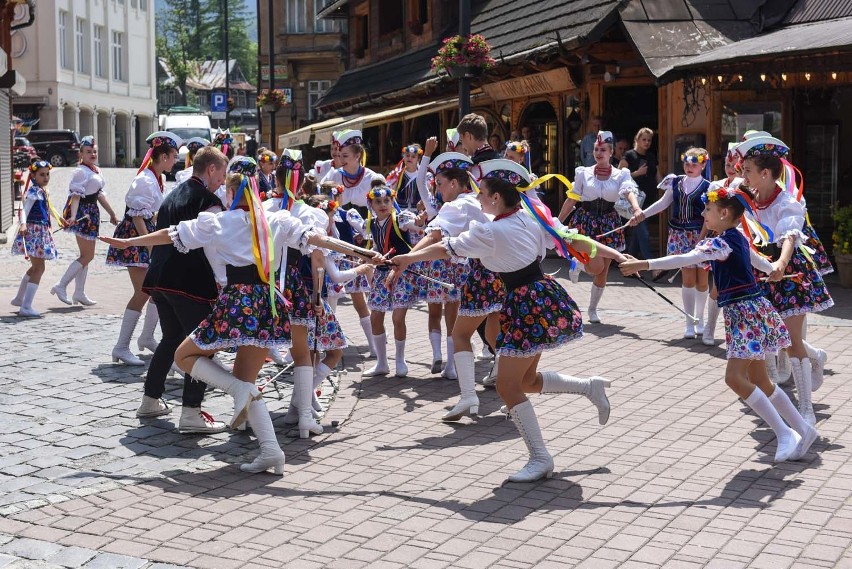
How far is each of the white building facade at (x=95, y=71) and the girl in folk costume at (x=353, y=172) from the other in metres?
39.6

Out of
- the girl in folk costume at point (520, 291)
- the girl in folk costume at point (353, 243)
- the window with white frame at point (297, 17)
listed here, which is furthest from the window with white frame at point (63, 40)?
the girl in folk costume at point (520, 291)

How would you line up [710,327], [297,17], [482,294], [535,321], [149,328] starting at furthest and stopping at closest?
[297,17] → [710,327] → [149,328] → [482,294] → [535,321]

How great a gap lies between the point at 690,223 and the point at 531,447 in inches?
216

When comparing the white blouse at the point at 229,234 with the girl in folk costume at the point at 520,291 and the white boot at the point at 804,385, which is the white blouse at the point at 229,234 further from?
the white boot at the point at 804,385

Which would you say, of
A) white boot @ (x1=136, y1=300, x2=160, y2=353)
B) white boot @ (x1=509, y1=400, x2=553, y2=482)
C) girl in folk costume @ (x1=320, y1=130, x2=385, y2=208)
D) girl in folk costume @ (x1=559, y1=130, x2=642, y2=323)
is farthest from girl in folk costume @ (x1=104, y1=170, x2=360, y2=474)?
girl in folk costume @ (x1=559, y1=130, x2=642, y2=323)

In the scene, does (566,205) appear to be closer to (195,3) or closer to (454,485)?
(454,485)

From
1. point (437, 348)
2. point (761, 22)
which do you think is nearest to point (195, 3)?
point (761, 22)

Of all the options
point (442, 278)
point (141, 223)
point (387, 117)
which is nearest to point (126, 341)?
point (141, 223)

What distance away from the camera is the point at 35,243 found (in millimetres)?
13234

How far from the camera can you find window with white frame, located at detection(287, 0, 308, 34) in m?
54.5

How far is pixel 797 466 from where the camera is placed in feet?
22.5

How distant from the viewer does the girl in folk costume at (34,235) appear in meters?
13.1

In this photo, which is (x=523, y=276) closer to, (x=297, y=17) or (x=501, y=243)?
(x=501, y=243)

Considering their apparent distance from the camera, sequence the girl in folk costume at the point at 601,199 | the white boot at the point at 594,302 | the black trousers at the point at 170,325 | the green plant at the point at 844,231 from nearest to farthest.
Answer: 1. the black trousers at the point at 170,325
2. the girl in folk costume at the point at 601,199
3. the white boot at the point at 594,302
4. the green plant at the point at 844,231
